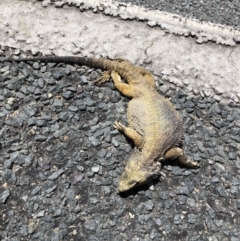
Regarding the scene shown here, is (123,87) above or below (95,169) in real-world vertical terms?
above

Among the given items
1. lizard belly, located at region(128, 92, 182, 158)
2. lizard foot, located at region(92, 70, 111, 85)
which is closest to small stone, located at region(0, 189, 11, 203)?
lizard belly, located at region(128, 92, 182, 158)

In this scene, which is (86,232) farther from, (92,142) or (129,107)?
(129,107)

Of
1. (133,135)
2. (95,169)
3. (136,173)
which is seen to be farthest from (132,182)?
(133,135)

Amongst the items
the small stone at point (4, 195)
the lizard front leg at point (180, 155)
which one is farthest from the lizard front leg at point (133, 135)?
the small stone at point (4, 195)

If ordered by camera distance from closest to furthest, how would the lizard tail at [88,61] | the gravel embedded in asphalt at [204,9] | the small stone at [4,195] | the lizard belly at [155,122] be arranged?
the small stone at [4,195] → the lizard belly at [155,122] → the lizard tail at [88,61] → the gravel embedded in asphalt at [204,9]

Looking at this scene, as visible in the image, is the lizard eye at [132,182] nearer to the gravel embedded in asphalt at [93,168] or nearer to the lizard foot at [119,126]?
the gravel embedded in asphalt at [93,168]

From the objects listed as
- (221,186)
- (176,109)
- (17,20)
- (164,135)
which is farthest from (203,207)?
(17,20)

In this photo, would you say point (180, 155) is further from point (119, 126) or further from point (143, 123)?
point (119, 126)
